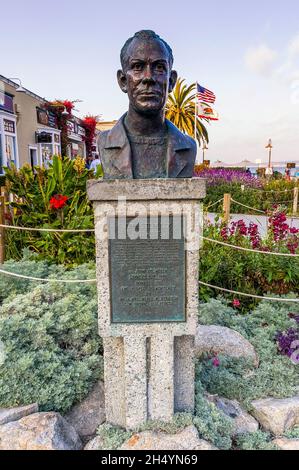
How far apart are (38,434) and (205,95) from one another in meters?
18.4

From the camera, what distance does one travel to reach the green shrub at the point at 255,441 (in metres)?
2.52

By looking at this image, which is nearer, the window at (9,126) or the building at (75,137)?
the window at (9,126)

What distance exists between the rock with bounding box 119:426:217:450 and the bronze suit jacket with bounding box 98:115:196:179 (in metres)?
→ 1.72

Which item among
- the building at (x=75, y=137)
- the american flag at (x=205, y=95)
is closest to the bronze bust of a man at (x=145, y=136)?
the american flag at (x=205, y=95)

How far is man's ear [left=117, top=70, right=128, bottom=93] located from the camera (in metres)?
2.44

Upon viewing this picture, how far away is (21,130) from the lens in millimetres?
15461

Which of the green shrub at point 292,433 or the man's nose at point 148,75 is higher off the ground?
the man's nose at point 148,75

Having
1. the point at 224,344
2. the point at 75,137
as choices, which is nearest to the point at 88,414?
the point at 224,344

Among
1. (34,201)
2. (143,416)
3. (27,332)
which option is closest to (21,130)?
(34,201)

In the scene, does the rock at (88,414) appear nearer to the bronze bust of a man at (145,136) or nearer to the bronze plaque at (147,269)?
the bronze plaque at (147,269)

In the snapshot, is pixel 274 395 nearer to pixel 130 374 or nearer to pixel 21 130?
pixel 130 374

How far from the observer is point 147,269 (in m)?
2.46

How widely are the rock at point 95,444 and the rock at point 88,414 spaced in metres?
0.19

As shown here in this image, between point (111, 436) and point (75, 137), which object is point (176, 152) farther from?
point (75, 137)
